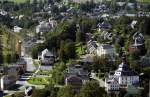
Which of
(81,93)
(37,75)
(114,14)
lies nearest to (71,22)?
(114,14)

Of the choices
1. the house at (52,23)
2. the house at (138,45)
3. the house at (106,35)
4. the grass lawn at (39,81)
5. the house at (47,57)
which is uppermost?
the house at (52,23)

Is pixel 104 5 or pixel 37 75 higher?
pixel 104 5

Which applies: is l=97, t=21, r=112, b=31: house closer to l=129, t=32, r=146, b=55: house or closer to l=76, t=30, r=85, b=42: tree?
l=76, t=30, r=85, b=42: tree

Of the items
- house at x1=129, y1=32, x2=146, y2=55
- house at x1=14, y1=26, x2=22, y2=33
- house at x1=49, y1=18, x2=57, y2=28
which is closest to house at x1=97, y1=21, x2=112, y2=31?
house at x1=49, y1=18, x2=57, y2=28

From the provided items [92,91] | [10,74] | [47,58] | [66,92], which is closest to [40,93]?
[66,92]

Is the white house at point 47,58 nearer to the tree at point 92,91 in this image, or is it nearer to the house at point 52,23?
the tree at point 92,91

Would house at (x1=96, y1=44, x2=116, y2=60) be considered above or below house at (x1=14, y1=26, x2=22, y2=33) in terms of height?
below

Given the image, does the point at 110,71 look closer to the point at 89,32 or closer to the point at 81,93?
the point at 81,93

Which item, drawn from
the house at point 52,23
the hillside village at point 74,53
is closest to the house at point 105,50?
the hillside village at point 74,53
